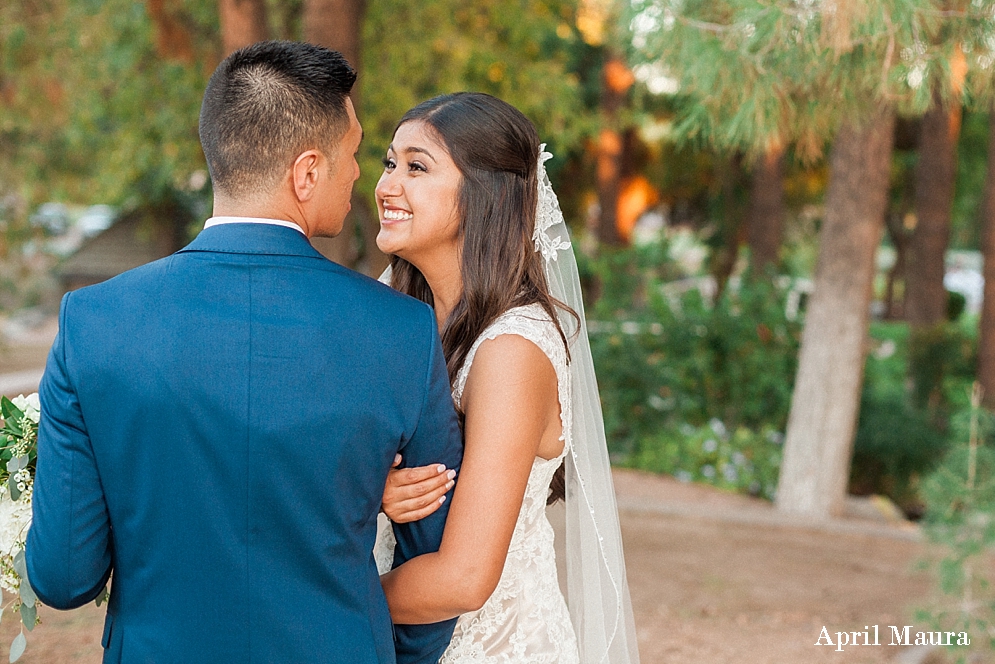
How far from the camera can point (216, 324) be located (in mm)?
1540

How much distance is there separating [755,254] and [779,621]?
354 inches

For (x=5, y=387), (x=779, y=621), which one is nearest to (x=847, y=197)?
(x=779, y=621)

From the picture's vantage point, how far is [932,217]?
460 inches

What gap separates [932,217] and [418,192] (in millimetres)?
11033

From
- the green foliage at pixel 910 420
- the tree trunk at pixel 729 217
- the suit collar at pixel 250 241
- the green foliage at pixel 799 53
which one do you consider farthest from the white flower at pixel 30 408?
the tree trunk at pixel 729 217

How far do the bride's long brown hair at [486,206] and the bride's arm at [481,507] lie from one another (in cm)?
27

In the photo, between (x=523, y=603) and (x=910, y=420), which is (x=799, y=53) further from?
(x=910, y=420)

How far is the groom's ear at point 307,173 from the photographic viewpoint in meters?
1.67

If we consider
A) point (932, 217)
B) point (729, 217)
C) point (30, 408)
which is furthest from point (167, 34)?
point (729, 217)

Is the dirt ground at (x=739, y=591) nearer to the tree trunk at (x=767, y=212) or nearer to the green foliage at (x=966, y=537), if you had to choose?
the green foliage at (x=966, y=537)

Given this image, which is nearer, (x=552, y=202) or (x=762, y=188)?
(x=552, y=202)

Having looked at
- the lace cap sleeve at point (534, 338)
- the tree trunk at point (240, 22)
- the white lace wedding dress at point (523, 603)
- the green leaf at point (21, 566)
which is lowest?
the white lace wedding dress at point (523, 603)

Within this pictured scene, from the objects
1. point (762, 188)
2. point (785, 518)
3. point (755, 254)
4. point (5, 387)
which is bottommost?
point (5, 387)

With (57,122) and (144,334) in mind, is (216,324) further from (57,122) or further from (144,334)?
(57,122)
